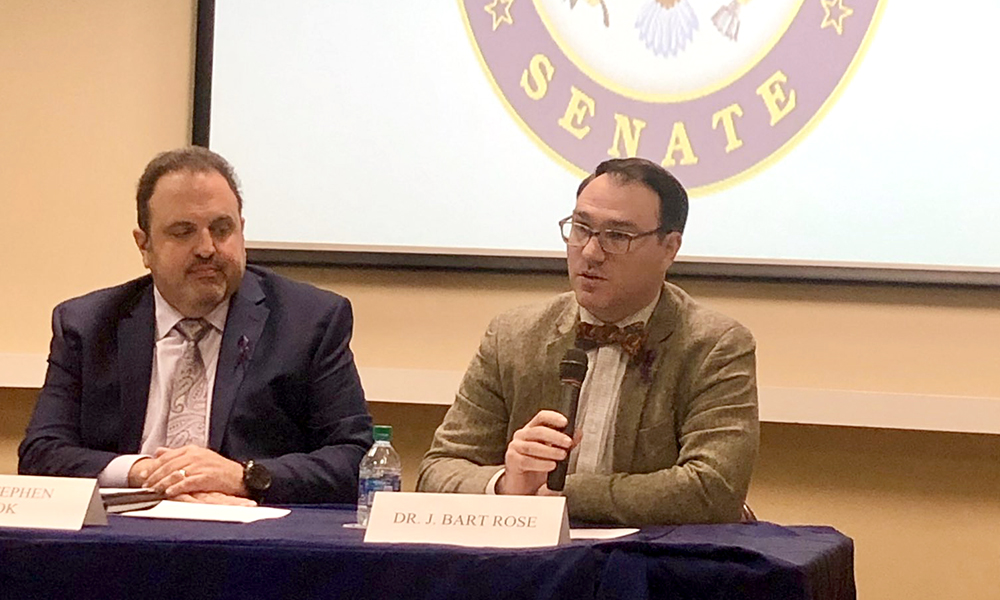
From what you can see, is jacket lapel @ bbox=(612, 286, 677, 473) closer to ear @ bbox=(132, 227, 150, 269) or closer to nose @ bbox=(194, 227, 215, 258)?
nose @ bbox=(194, 227, 215, 258)

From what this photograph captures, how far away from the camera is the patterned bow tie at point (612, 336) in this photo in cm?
230

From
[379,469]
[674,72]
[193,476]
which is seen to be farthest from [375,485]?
[674,72]

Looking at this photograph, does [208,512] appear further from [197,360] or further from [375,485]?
[197,360]

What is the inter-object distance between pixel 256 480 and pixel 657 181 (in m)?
0.93

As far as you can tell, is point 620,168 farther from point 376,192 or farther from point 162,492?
point 376,192

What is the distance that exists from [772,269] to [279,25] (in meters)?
1.55

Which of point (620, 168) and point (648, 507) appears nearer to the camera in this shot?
point (648, 507)

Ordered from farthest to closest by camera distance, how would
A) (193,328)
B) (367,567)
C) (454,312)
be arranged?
(454,312)
(193,328)
(367,567)

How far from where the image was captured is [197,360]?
2590 millimetres

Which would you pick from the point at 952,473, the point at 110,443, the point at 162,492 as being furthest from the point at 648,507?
the point at 952,473

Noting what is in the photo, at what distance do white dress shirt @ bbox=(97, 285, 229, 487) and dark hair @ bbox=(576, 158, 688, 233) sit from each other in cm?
83

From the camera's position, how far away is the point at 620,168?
237 cm

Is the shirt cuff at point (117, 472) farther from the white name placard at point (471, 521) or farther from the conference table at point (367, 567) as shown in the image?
the white name placard at point (471, 521)

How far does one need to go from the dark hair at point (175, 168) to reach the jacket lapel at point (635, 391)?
931mm
